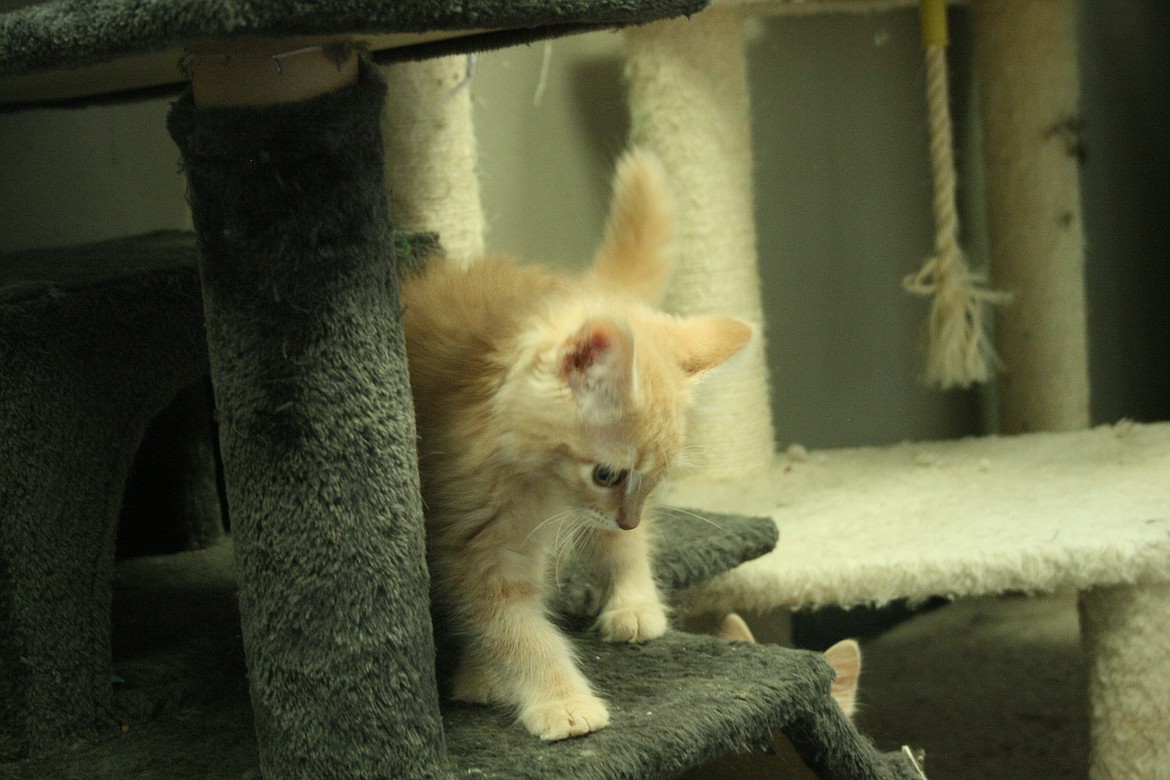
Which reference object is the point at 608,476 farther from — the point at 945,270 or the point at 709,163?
the point at 945,270

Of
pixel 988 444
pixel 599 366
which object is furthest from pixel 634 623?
pixel 988 444

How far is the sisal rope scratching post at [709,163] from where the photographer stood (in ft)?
5.57

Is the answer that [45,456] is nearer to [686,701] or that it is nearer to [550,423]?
[550,423]

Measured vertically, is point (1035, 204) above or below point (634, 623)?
above

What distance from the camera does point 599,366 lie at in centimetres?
91

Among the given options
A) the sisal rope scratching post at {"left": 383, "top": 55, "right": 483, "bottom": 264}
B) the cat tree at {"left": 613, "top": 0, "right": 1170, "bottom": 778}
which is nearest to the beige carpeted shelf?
the cat tree at {"left": 613, "top": 0, "right": 1170, "bottom": 778}

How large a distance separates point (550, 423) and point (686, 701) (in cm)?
24

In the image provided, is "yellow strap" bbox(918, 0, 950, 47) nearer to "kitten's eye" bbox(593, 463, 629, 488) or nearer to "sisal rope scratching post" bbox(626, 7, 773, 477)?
"sisal rope scratching post" bbox(626, 7, 773, 477)

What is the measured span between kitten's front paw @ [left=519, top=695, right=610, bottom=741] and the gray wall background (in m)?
1.12

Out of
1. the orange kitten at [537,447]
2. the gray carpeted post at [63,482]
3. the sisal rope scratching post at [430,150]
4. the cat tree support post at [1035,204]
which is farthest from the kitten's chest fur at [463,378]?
the cat tree support post at [1035,204]

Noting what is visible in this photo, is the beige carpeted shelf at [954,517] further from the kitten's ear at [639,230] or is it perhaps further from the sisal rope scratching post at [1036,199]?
the kitten's ear at [639,230]

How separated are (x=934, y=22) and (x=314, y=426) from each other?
1295mm

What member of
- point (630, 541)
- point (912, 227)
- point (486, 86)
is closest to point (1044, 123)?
point (912, 227)

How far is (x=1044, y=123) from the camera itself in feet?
6.36
